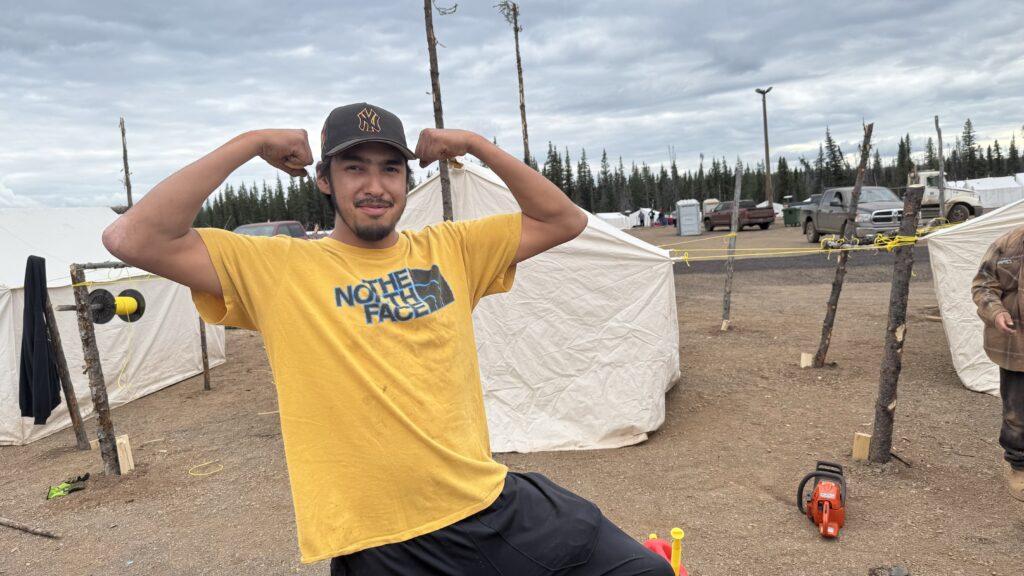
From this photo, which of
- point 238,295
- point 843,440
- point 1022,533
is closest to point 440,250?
point 238,295

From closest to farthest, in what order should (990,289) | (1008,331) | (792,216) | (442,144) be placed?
(442,144)
(1008,331)
(990,289)
(792,216)

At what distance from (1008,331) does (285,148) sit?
162 inches

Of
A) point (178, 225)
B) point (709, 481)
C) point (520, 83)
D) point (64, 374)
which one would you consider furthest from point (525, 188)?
point (520, 83)

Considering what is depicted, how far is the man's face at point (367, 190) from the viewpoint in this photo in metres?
1.62

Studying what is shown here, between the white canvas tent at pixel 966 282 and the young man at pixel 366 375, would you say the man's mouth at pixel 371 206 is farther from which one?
the white canvas tent at pixel 966 282

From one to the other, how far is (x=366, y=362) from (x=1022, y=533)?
416 cm

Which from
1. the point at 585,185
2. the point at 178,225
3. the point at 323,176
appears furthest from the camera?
the point at 585,185

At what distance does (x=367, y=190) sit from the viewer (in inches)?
64.0

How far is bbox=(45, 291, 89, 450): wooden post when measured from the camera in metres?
6.06

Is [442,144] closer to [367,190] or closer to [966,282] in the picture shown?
[367,190]

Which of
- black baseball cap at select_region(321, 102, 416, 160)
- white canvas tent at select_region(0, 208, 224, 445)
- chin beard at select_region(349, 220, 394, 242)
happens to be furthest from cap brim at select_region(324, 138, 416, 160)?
white canvas tent at select_region(0, 208, 224, 445)

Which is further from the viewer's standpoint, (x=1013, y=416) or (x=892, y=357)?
(x=892, y=357)

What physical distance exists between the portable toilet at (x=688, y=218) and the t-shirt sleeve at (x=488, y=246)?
32317 millimetres

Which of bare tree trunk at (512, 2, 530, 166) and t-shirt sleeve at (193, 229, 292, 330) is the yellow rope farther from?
bare tree trunk at (512, 2, 530, 166)
